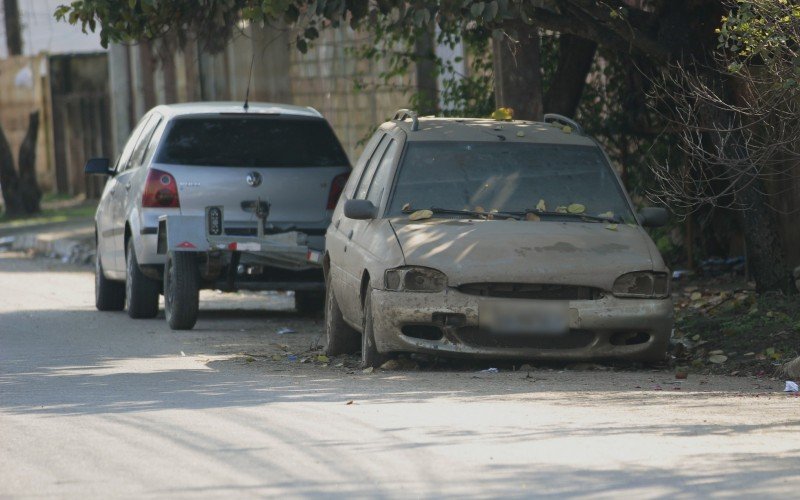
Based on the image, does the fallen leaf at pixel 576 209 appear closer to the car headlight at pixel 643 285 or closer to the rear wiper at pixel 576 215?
the rear wiper at pixel 576 215

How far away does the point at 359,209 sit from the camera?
371 inches

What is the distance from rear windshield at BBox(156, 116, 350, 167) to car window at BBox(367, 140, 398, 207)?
2428 millimetres

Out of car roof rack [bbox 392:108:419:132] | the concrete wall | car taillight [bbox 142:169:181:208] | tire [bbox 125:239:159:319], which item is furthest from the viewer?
the concrete wall

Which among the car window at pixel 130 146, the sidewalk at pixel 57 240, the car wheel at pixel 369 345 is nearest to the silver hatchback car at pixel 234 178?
the car window at pixel 130 146

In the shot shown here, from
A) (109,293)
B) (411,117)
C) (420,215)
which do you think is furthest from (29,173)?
(420,215)

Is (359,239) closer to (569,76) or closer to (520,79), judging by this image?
(520,79)

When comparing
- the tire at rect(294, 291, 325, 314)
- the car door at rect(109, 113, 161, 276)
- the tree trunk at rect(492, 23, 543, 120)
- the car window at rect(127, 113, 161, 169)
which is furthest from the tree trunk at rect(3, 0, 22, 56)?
the tree trunk at rect(492, 23, 543, 120)

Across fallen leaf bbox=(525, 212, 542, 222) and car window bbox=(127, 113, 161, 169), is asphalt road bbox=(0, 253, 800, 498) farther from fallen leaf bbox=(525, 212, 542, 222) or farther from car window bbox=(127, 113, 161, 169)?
car window bbox=(127, 113, 161, 169)

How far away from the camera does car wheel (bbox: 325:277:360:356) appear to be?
1020 cm

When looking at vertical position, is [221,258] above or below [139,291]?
above

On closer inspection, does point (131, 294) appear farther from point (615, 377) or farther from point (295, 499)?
point (295, 499)

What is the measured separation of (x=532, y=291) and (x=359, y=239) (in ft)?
4.41

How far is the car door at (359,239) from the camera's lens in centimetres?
944

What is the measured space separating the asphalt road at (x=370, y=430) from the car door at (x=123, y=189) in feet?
9.34
